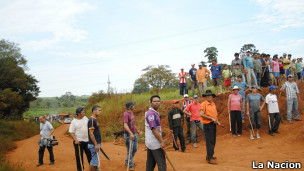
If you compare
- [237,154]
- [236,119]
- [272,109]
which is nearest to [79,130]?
[237,154]

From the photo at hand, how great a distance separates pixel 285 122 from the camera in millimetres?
10672

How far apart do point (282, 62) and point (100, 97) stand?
53.2ft

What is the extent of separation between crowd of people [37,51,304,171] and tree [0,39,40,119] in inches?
953

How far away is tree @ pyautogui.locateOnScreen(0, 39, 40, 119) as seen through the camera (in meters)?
28.3

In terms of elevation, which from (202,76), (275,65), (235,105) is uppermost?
(275,65)

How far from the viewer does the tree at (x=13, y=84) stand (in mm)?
28312

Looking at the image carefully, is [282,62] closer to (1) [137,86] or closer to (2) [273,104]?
(2) [273,104]

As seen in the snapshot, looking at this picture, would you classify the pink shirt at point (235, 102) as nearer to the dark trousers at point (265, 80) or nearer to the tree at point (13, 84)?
the dark trousers at point (265, 80)

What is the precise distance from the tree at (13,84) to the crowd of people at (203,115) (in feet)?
79.4

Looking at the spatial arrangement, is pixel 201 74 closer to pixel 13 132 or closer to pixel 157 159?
pixel 157 159

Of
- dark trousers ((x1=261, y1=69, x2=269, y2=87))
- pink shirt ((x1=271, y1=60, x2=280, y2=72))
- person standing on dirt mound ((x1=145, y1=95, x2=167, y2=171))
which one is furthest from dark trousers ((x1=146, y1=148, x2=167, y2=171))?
pink shirt ((x1=271, y1=60, x2=280, y2=72))

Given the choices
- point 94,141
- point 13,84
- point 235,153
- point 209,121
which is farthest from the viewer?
point 13,84

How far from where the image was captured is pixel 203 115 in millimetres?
6344

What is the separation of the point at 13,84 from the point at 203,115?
3352 cm
